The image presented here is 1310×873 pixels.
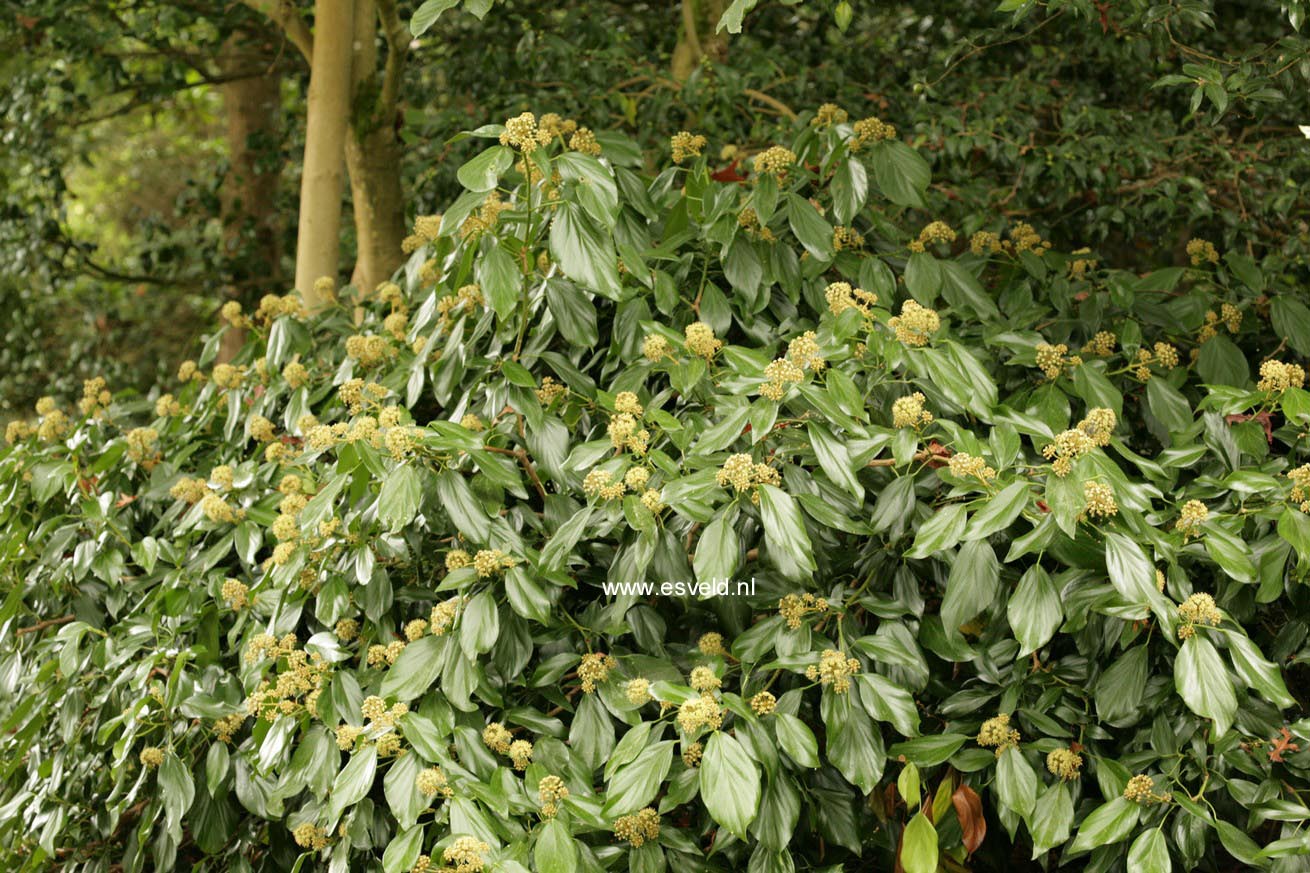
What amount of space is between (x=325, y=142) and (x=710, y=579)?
1860 millimetres

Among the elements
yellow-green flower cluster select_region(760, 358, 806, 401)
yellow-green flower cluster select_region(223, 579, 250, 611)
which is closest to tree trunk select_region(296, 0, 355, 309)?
yellow-green flower cluster select_region(223, 579, 250, 611)

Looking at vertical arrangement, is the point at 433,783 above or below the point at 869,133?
below

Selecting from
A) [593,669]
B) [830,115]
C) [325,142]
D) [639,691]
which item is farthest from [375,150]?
[639,691]

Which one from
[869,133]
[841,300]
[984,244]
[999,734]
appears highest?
[869,133]

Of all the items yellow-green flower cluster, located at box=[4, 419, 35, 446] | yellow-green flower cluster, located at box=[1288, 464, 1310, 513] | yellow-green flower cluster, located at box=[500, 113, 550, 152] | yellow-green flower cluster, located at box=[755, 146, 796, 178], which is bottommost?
yellow-green flower cluster, located at box=[1288, 464, 1310, 513]

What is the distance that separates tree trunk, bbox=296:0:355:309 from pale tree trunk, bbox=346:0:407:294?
10 centimetres

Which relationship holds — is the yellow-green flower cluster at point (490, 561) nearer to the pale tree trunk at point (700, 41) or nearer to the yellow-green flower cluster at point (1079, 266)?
the yellow-green flower cluster at point (1079, 266)

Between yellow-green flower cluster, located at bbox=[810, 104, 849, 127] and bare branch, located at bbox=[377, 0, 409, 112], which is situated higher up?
bare branch, located at bbox=[377, 0, 409, 112]

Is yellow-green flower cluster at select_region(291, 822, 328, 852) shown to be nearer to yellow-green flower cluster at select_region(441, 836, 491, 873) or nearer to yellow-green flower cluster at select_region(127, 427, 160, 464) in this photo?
yellow-green flower cluster at select_region(441, 836, 491, 873)

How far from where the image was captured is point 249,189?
4.23 m

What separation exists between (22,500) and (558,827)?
4.86 ft

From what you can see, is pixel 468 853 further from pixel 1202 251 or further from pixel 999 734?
pixel 1202 251

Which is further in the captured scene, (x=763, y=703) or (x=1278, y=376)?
(x=1278, y=376)

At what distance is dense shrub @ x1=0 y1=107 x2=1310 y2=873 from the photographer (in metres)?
1.39
